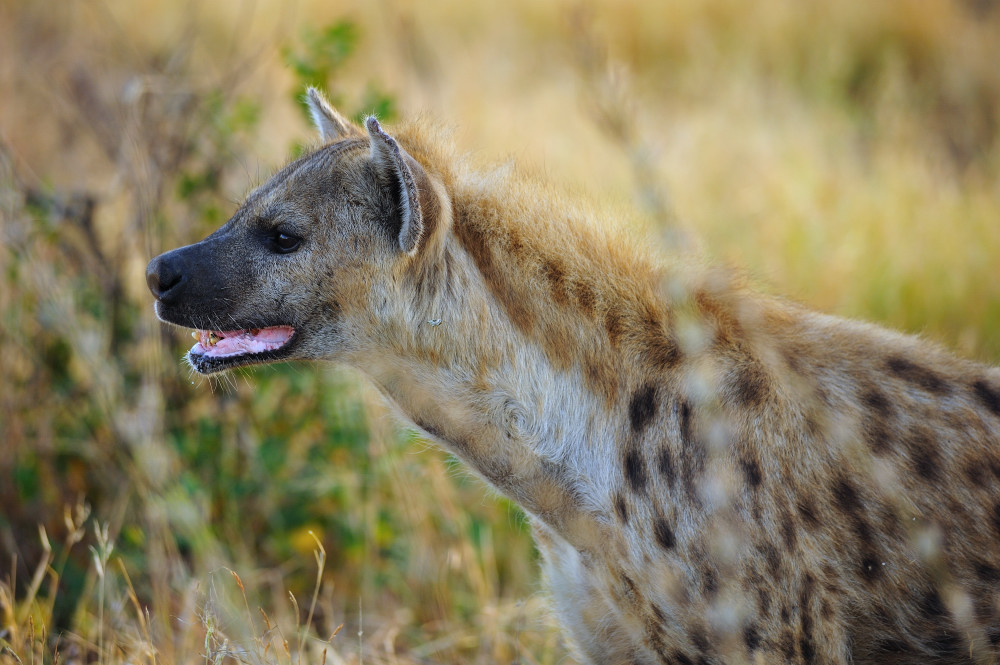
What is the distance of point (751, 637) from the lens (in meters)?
1.88

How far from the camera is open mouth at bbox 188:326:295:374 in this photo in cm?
218

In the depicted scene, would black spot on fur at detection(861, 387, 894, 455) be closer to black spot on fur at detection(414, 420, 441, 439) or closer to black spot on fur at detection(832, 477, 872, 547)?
black spot on fur at detection(832, 477, 872, 547)

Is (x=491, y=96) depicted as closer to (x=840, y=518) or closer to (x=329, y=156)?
(x=329, y=156)

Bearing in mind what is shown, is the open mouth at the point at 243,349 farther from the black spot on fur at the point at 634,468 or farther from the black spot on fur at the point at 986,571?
the black spot on fur at the point at 986,571

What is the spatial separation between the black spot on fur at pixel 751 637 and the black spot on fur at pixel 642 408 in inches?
17.5

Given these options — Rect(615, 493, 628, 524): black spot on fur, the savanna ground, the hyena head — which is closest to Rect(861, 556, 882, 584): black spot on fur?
Rect(615, 493, 628, 524): black spot on fur

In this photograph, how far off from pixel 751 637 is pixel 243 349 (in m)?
1.23

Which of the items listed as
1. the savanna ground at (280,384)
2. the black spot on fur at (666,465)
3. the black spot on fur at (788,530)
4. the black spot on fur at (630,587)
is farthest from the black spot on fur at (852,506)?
the savanna ground at (280,384)

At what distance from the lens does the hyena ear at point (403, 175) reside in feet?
6.53

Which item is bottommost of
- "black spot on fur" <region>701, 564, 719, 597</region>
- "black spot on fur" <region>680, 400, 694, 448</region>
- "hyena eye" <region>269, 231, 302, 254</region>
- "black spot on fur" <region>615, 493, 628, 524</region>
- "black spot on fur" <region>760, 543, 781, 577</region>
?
"black spot on fur" <region>701, 564, 719, 597</region>

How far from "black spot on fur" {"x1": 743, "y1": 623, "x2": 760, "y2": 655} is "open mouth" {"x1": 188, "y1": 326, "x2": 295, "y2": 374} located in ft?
3.70

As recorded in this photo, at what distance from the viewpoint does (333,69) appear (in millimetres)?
3379

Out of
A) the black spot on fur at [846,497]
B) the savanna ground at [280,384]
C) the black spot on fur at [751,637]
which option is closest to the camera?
the black spot on fur at [751,637]

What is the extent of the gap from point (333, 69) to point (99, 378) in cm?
129
